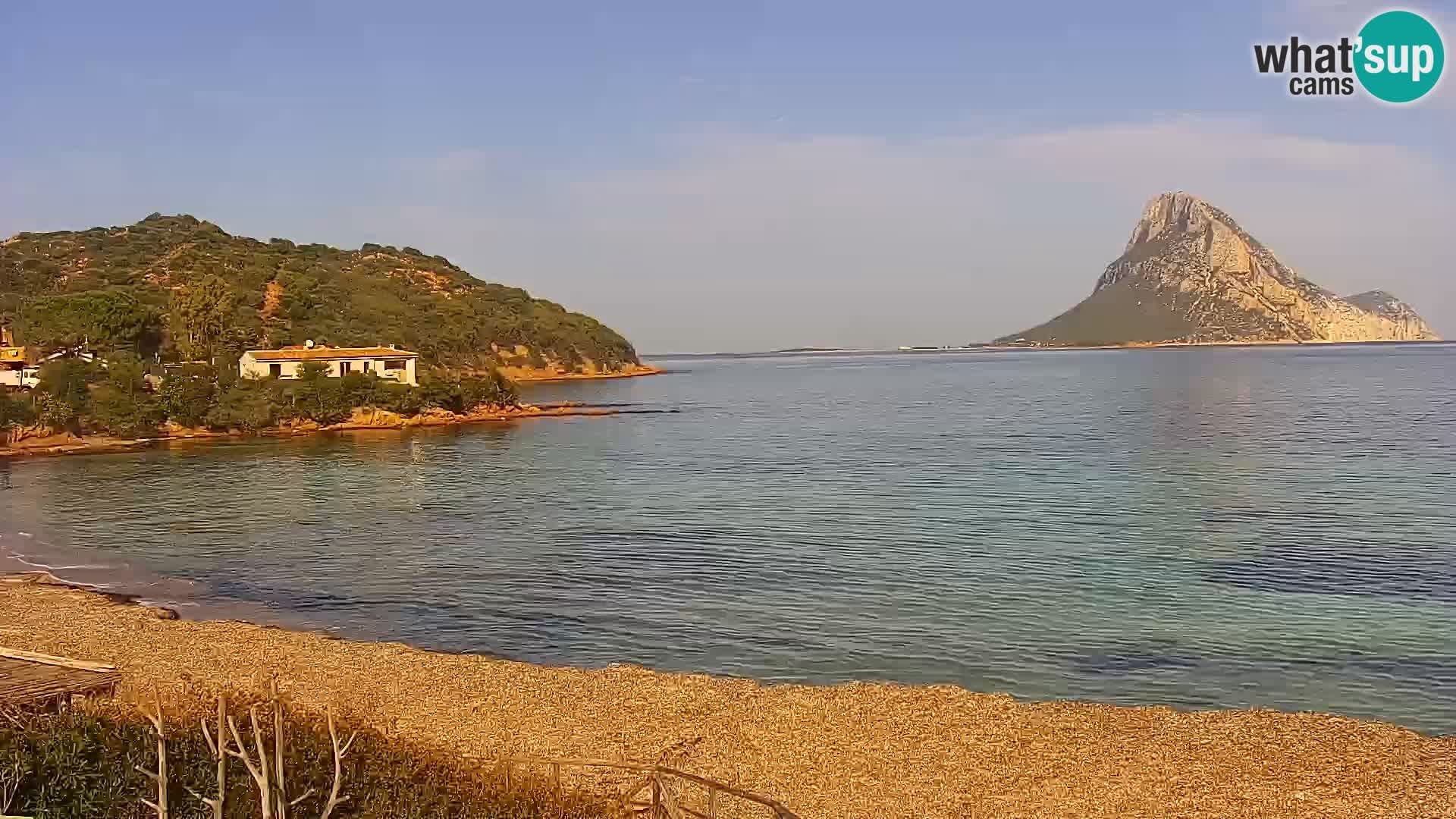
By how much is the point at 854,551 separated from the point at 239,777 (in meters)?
24.7

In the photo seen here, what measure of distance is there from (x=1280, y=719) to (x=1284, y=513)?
24776 millimetres

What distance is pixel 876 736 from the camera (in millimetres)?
17141

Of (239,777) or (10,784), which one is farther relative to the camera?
(239,777)

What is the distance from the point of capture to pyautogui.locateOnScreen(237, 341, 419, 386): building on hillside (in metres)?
92.6

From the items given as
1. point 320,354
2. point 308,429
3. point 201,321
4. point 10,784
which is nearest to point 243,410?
point 308,429

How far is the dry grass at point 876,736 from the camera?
14734 mm

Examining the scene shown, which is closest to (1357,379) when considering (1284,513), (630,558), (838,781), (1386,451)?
(1386,451)

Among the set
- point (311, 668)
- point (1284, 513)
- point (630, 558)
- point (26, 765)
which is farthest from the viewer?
point (1284, 513)

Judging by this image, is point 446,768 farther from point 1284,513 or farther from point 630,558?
point 1284,513

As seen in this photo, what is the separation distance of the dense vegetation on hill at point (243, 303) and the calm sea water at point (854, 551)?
29741mm

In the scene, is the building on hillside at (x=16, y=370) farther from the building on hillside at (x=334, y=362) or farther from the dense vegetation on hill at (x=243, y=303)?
the building on hillside at (x=334, y=362)

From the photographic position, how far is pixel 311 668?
20.8 metres

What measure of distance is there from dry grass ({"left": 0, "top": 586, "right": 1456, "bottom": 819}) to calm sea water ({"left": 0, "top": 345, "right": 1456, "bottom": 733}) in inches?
80.4

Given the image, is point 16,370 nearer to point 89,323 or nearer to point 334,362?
point 89,323
